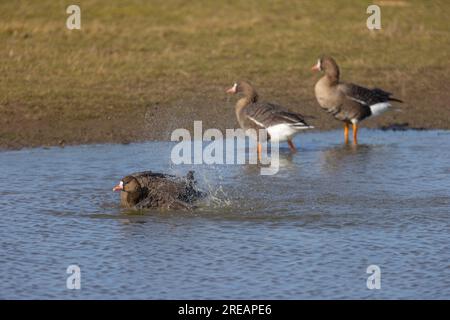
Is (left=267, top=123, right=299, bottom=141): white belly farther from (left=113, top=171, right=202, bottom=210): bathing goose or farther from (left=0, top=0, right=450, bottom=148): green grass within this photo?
(left=113, top=171, right=202, bottom=210): bathing goose

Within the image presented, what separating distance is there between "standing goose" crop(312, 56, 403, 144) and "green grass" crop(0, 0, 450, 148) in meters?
1.64

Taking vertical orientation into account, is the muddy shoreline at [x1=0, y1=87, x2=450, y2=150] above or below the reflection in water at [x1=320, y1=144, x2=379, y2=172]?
above

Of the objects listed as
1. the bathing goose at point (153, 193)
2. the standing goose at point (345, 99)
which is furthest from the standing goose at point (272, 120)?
the bathing goose at point (153, 193)

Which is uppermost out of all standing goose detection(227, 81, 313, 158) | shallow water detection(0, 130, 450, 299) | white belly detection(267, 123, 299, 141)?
standing goose detection(227, 81, 313, 158)

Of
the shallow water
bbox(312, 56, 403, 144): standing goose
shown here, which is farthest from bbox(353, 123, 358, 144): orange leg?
the shallow water

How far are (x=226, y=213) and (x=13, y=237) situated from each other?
2324 mm

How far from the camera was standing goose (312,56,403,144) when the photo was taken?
52.5 feet

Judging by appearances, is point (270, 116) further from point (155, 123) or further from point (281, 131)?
point (155, 123)

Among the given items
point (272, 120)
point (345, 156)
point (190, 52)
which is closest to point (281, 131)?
point (272, 120)

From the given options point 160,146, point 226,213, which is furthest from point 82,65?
point 226,213

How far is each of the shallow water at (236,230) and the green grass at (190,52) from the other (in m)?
2.77

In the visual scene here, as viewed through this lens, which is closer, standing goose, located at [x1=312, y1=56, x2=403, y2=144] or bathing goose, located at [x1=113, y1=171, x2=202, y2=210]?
bathing goose, located at [x1=113, y1=171, x2=202, y2=210]

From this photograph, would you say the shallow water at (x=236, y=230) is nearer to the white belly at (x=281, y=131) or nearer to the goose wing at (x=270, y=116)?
the white belly at (x=281, y=131)
